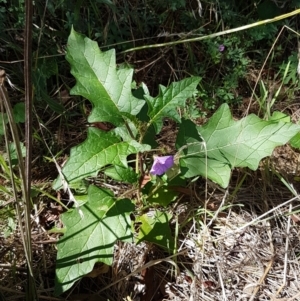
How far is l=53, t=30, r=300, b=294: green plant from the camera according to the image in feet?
5.02

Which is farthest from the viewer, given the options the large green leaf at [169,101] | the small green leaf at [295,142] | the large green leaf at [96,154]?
the small green leaf at [295,142]

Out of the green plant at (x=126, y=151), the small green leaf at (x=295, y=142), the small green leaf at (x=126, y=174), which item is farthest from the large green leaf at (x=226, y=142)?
the small green leaf at (x=295, y=142)

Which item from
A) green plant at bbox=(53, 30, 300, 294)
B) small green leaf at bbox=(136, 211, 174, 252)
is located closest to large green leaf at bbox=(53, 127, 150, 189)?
green plant at bbox=(53, 30, 300, 294)

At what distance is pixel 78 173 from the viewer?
4.83 feet

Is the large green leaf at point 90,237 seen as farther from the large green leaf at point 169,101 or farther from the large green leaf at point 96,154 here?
the large green leaf at point 169,101

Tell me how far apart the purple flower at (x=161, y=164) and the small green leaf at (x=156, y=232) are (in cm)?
21

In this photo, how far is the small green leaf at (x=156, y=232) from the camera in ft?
5.58

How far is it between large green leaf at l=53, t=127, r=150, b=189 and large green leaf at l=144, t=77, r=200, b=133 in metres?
0.12

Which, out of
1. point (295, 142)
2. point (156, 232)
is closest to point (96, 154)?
point (156, 232)

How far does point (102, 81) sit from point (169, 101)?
0.21 m

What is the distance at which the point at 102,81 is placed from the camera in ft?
5.23

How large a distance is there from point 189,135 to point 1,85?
0.81 metres

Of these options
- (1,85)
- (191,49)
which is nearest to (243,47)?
(191,49)

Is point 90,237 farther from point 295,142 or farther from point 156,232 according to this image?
point 295,142
